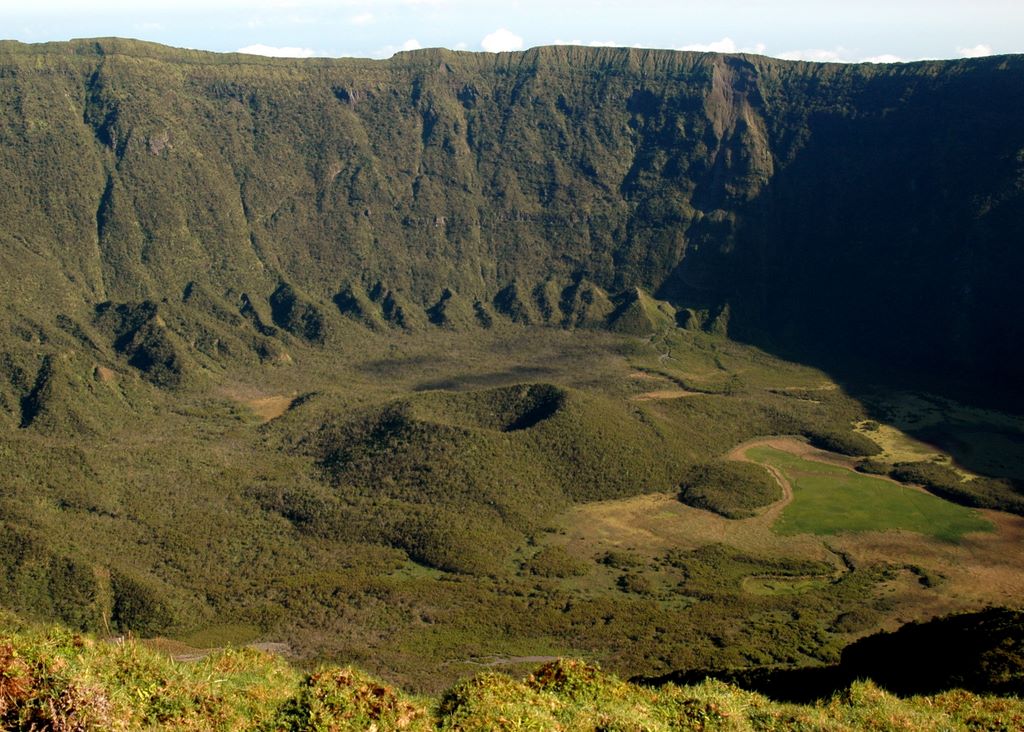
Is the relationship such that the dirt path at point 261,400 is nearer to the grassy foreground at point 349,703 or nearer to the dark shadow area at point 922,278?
the dark shadow area at point 922,278

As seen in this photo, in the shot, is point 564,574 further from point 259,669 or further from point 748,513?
point 259,669

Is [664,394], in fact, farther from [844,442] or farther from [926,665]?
[926,665]

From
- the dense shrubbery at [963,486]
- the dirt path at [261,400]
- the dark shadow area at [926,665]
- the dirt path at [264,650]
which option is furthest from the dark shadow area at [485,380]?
the dark shadow area at [926,665]

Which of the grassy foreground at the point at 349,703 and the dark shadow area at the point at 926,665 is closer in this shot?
the grassy foreground at the point at 349,703

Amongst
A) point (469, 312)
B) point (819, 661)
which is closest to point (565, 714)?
point (819, 661)

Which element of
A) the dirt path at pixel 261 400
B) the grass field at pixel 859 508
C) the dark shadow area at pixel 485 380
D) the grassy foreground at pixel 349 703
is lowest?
the dirt path at pixel 261 400

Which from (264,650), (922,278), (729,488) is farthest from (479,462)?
(922,278)
